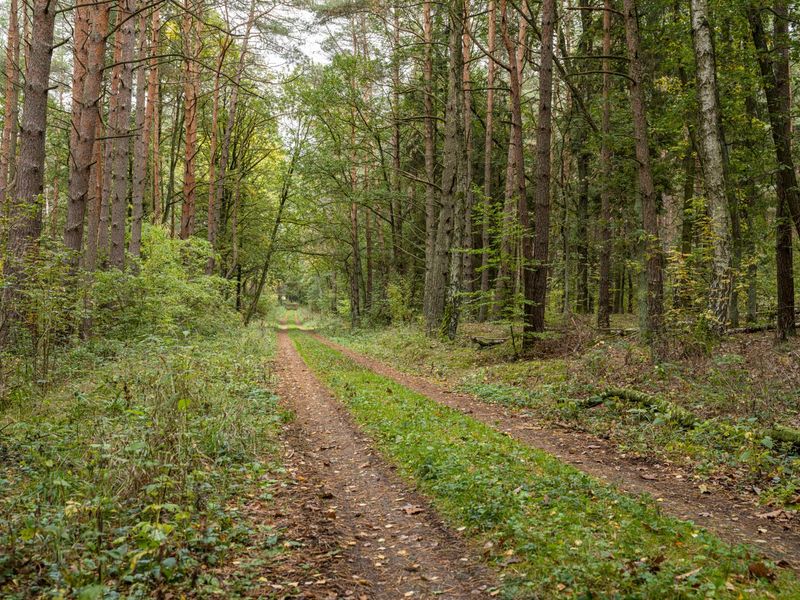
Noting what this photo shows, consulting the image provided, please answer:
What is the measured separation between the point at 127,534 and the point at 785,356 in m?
10.7

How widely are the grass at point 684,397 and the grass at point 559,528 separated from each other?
1.68m

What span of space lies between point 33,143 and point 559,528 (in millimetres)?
9983

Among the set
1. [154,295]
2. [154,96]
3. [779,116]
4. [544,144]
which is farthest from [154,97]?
[779,116]

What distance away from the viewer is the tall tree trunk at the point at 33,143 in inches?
326

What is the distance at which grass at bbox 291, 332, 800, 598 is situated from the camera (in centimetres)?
365

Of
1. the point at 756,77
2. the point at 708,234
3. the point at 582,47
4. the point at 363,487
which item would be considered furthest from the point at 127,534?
the point at 582,47

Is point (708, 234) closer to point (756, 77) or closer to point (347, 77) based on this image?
point (756, 77)

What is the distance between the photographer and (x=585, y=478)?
223 inches

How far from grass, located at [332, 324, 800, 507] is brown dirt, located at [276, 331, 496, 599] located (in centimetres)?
340

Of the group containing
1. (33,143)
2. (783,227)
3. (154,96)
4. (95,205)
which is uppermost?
(154,96)

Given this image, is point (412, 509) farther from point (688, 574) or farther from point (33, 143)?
point (33, 143)

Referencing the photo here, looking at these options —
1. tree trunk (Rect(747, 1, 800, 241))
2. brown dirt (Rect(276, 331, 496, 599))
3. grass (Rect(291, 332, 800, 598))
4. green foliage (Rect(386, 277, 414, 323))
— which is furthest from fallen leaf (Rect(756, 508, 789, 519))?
green foliage (Rect(386, 277, 414, 323))

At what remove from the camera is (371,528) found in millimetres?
5012

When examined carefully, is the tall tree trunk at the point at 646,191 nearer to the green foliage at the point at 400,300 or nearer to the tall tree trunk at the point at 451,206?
the tall tree trunk at the point at 451,206
